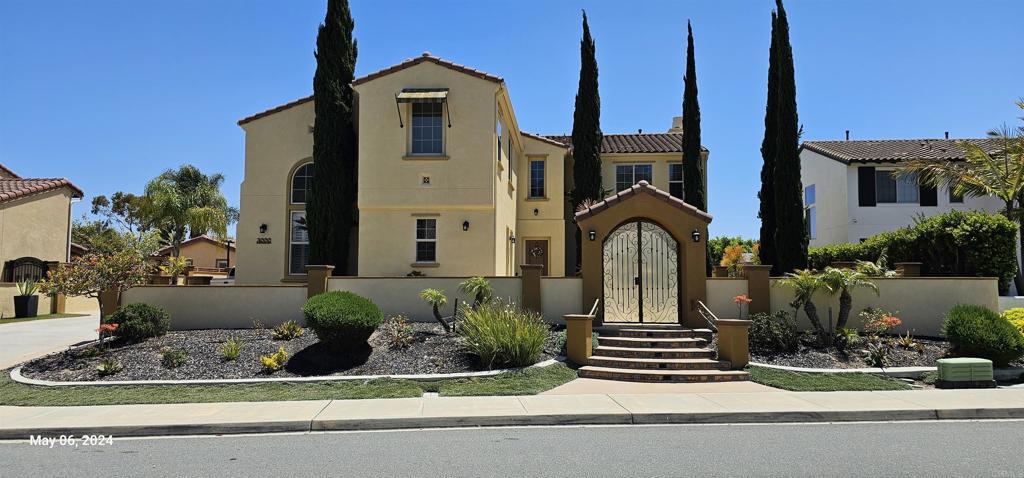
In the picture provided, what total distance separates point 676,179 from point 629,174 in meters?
1.88

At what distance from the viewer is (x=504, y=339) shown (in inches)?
485

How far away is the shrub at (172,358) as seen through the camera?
1247 centimetres

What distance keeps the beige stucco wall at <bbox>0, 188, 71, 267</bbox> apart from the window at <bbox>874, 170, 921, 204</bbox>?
35363mm

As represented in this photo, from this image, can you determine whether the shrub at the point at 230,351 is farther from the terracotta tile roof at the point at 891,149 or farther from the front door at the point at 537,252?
the terracotta tile roof at the point at 891,149

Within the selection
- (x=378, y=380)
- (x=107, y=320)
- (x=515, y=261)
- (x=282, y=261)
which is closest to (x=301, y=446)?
(x=378, y=380)

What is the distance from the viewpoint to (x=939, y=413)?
364 inches

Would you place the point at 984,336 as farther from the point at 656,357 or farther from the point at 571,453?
the point at 571,453

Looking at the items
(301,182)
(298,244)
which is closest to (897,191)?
(301,182)

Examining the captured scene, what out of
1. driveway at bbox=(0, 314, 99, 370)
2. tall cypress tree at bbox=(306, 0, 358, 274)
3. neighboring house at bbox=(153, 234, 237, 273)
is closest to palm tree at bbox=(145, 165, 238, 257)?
neighboring house at bbox=(153, 234, 237, 273)

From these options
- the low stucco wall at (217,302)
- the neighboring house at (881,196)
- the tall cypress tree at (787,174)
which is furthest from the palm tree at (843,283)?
the neighboring house at (881,196)

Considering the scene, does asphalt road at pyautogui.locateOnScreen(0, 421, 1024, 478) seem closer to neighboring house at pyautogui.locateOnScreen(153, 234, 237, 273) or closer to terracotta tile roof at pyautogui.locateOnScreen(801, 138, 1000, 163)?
terracotta tile roof at pyautogui.locateOnScreen(801, 138, 1000, 163)

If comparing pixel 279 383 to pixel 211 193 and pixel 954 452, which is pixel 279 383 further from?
pixel 211 193

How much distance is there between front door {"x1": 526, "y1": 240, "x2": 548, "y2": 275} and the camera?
24469 millimetres

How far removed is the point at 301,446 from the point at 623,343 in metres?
7.68
